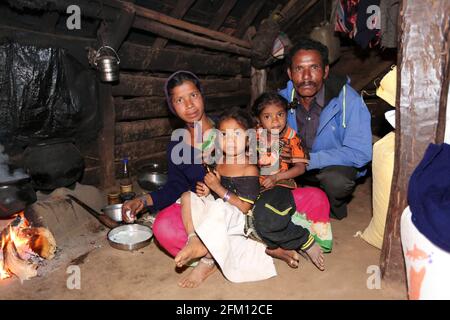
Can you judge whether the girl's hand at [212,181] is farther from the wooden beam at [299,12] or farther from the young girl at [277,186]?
the wooden beam at [299,12]

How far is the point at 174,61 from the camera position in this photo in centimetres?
469

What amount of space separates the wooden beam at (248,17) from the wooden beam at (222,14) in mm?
443

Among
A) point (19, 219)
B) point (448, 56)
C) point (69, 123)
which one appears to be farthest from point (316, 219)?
point (69, 123)

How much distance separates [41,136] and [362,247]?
9.60 ft

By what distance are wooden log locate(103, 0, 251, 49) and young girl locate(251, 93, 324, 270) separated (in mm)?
1754

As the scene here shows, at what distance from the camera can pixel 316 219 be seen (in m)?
2.85

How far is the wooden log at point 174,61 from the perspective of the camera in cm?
413

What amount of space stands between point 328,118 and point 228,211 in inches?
48.3

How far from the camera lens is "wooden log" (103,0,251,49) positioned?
3.80 metres

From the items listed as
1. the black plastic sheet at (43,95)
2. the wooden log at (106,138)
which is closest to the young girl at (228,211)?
the black plastic sheet at (43,95)

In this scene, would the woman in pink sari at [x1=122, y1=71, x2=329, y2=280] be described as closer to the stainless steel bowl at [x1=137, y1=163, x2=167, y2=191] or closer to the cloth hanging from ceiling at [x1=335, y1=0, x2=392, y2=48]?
the stainless steel bowl at [x1=137, y1=163, x2=167, y2=191]

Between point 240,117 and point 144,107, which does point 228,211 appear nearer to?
point 240,117

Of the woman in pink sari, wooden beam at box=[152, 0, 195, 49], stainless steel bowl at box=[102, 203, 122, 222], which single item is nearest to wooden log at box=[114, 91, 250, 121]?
wooden beam at box=[152, 0, 195, 49]

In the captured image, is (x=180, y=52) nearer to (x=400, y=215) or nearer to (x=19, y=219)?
(x=19, y=219)
